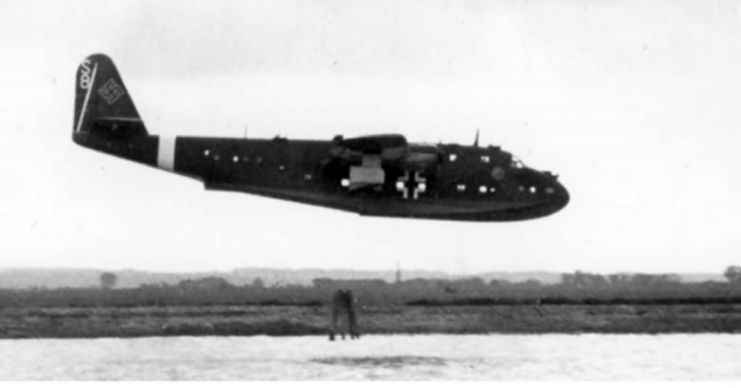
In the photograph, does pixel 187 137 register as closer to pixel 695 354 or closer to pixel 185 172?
pixel 185 172

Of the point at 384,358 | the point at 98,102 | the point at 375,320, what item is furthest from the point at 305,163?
the point at 384,358

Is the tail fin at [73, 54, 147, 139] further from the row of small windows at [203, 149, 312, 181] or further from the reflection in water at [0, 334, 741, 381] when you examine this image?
the reflection in water at [0, 334, 741, 381]

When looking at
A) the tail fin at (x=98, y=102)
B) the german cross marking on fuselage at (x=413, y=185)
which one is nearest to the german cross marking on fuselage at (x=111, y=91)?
the tail fin at (x=98, y=102)

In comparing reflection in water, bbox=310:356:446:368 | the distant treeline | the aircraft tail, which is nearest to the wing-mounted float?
the aircraft tail

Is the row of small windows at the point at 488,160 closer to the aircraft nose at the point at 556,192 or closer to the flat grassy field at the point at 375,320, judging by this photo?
the aircraft nose at the point at 556,192

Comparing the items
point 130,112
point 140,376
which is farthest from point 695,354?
point 130,112

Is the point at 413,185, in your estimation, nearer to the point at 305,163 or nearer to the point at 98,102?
the point at 305,163
